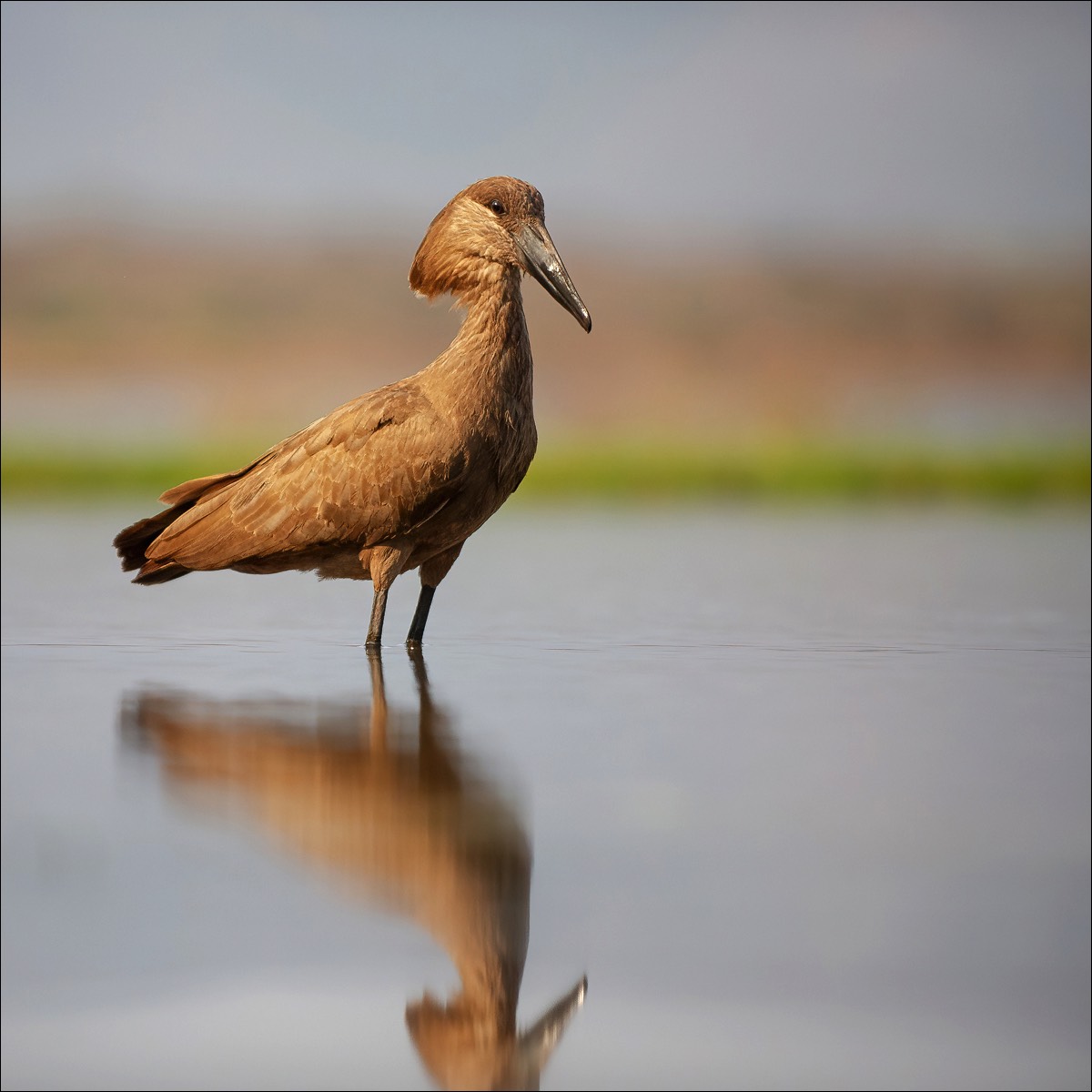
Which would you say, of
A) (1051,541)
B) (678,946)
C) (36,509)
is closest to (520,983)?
(678,946)

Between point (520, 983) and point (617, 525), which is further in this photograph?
point (617, 525)

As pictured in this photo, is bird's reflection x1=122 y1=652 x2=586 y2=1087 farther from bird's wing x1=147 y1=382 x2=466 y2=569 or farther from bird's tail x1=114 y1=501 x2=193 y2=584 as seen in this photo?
bird's tail x1=114 y1=501 x2=193 y2=584

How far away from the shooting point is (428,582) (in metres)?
7.06

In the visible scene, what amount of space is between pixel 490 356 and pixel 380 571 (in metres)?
1.01

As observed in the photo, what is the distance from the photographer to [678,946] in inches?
116

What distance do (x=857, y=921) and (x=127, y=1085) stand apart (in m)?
1.42

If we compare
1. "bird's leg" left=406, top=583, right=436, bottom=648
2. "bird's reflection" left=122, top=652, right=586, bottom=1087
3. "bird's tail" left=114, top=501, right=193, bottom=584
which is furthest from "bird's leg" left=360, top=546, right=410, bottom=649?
"bird's reflection" left=122, top=652, right=586, bottom=1087

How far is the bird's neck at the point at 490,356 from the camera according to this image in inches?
256

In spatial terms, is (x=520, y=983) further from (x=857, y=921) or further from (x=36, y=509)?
(x=36, y=509)

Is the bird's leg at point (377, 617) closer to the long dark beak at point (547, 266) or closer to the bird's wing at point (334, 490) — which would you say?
the bird's wing at point (334, 490)

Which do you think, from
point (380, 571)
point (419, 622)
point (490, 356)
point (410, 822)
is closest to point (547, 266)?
point (490, 356)

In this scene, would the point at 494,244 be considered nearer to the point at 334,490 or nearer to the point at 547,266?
the point at 547,266

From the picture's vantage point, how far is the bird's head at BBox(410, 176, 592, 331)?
22.1 feet

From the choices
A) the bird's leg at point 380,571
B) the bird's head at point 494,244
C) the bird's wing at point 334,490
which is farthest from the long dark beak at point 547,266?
the bird's leg at point 380,571
